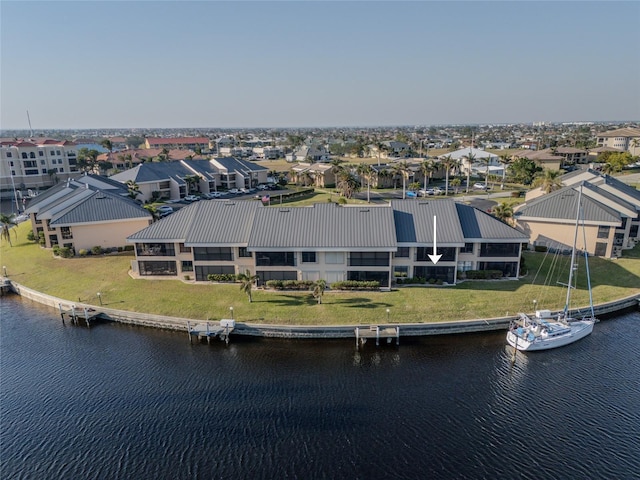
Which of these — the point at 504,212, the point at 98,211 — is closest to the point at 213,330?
the point at 98,211

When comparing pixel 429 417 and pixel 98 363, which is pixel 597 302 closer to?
pixel 429 417

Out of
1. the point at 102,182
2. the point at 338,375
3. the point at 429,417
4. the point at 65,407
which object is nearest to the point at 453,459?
the point at 429,417

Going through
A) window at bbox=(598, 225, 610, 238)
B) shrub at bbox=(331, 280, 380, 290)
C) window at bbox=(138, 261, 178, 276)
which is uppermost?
window at bbox=(598, 225, 610, 238)

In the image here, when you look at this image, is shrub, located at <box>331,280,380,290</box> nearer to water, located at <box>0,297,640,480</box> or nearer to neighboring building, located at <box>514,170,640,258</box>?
water, located at <box>0,297,640,480</box>

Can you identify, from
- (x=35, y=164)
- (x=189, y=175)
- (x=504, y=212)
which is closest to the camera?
(x=504, y=212)

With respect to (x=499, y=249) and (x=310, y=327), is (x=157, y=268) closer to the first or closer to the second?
(x=310, y=327)

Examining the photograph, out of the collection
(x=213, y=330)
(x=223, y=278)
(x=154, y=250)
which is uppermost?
(x=154, y=250)

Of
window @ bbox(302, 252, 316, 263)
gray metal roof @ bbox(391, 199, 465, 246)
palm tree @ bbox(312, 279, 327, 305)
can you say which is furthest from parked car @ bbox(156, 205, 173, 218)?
palm tree @ bbox(312, 279, 327, 305)
